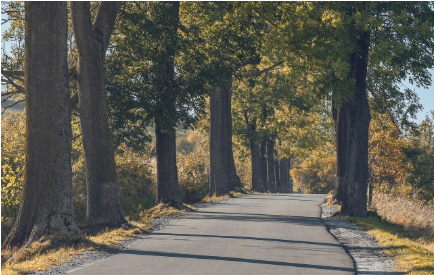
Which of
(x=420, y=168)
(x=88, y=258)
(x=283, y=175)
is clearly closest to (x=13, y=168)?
(x=88, y=258)

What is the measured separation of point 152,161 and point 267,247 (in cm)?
2616

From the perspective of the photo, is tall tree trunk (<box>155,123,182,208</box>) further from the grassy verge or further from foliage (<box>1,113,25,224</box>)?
the grassy verge

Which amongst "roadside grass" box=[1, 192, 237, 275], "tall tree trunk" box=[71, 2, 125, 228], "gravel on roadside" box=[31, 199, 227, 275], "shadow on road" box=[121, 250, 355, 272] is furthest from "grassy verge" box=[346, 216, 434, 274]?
"tall tree trunk" box=[71, 2, 125, 228]

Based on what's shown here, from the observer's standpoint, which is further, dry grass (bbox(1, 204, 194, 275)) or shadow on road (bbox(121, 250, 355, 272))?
shadow on road (bbox(121, 250, 355, 272))

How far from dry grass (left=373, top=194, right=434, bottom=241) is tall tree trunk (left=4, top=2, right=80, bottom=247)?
11849mm

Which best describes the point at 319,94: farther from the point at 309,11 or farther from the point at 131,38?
the point at 131,38

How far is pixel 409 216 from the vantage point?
2289 centimetres

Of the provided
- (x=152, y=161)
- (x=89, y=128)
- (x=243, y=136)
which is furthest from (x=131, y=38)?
(x=243, y=136)

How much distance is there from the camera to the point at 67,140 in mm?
15031

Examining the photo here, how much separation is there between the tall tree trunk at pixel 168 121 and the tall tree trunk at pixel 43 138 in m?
7.76

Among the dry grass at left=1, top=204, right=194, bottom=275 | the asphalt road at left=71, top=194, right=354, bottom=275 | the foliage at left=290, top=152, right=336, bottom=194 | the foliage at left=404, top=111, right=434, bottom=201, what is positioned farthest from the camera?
the foliage at left=290, top=152, right=336, bottom=194

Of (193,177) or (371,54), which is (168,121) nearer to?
(371,54)

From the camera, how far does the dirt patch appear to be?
1129 centimetres

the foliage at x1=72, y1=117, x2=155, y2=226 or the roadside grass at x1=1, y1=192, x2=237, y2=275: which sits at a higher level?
the foliage at x1=72, y1=117, x2=155, y2=226
